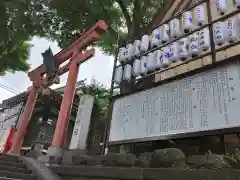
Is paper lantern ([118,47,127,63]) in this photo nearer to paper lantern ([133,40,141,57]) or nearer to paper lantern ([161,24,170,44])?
paper lantern ([133,40,141,57])

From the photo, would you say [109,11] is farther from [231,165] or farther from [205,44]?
[231,165]

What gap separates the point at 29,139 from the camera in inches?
655

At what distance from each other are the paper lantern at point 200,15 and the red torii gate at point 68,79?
16.8ft

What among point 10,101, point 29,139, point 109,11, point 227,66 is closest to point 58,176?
point 227,66

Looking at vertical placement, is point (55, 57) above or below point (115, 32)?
below

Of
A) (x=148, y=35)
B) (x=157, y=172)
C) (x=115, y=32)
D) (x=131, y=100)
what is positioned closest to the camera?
(x=157, y=172)

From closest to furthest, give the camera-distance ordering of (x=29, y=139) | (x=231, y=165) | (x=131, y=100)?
1. (x=231, y=165)
2. (x=131, y=100)
3. (x=29, y=139)

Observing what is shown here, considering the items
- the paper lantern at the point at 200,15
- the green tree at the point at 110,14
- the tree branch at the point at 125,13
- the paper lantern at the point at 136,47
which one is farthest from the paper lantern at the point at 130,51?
the tree branch at the point at 125,13

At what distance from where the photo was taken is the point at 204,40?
5602 millimetres

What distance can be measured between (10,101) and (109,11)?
10074 mm

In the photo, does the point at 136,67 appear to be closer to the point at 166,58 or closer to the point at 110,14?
the point at 166,58

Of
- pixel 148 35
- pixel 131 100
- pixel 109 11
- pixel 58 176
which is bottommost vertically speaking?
pixel 58 176

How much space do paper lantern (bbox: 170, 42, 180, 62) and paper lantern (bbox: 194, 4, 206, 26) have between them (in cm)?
80

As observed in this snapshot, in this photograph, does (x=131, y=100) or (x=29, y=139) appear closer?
(x=131, y=100)
